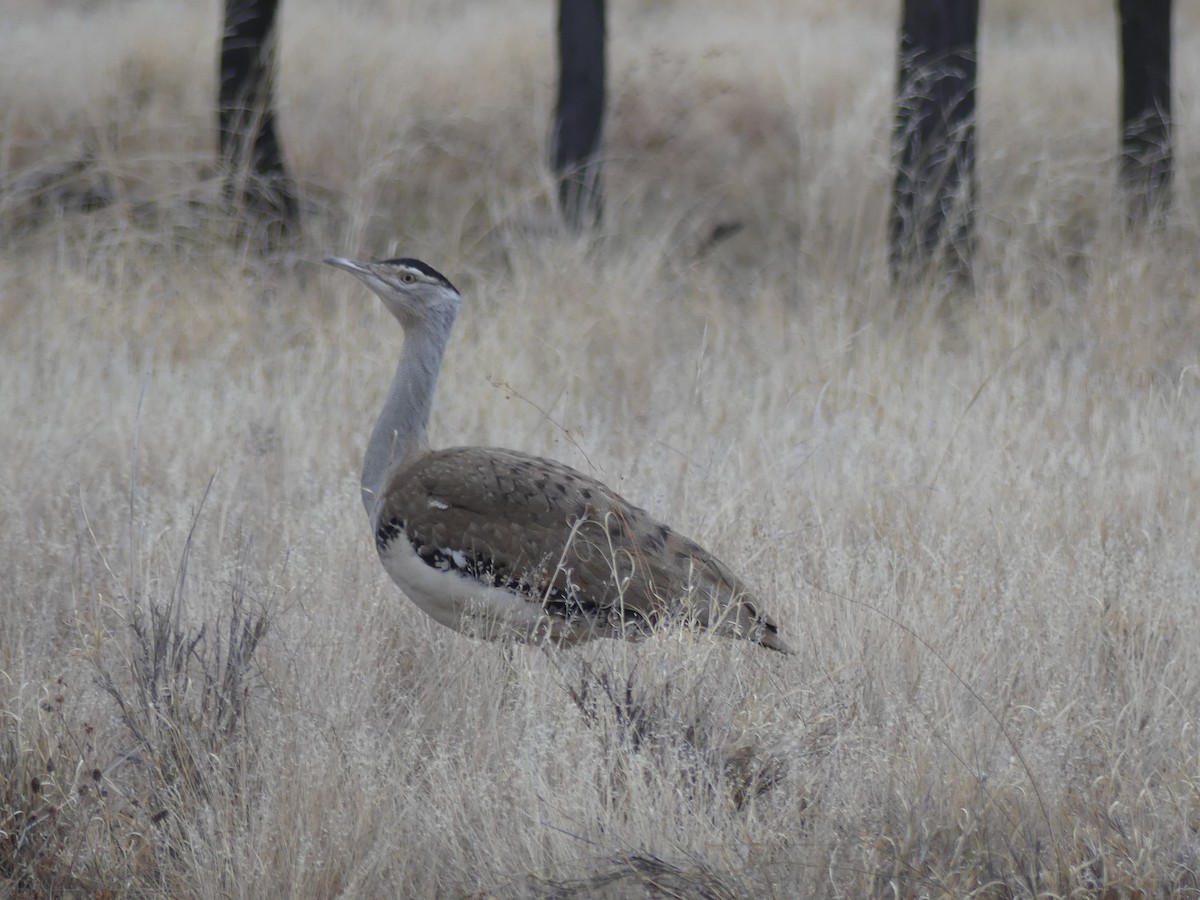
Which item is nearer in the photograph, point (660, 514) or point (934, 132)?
point (660, 514)

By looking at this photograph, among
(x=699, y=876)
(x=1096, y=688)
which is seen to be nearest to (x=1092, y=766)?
(x=1096, y=688)

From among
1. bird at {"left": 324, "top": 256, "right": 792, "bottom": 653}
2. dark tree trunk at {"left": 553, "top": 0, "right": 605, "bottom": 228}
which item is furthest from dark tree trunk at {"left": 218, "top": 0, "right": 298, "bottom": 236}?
bird at {"left": 324, "top": 256, "right": 792, "bottom": 653}

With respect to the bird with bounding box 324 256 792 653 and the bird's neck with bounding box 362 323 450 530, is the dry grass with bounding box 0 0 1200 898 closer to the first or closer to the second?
the bird with bounding box 324 256 792 653

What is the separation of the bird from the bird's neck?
0.11 metres

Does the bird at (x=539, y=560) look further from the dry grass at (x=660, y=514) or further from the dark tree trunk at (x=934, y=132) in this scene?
the dark tree trunk at (x=934, y=132)

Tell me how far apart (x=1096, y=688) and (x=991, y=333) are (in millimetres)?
3298

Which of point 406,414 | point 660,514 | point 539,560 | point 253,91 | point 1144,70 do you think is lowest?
point 660,514

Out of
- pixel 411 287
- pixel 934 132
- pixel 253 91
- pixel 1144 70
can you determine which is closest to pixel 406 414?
pixel 411 287

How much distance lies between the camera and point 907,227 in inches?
297

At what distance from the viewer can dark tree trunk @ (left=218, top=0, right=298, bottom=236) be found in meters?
8.89

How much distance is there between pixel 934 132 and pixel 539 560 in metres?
5.29

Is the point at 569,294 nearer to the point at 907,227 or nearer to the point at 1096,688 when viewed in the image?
the point at 907,227

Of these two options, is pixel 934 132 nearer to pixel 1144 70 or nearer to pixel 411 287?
pixel 1144 70

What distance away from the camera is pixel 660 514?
4.60 metres
